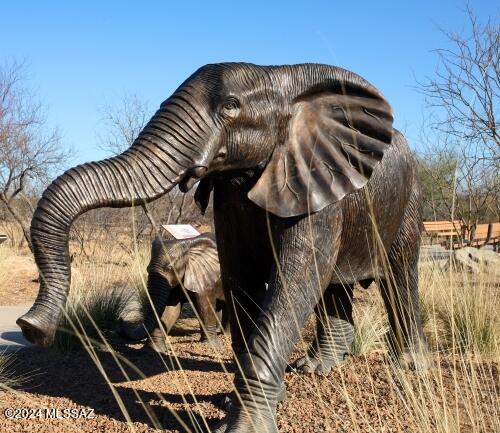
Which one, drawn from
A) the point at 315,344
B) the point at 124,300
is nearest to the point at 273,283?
the point at 315,344

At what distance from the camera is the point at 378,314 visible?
6.12 m

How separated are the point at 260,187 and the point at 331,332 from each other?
200 cm

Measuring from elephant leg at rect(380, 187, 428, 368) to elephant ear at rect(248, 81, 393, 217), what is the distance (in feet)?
3.71

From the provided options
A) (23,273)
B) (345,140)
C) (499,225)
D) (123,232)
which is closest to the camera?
(345,140)

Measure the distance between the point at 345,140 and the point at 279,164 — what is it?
367mm

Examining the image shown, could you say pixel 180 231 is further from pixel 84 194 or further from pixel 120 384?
pixel 84 194

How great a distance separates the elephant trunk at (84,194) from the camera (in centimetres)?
233

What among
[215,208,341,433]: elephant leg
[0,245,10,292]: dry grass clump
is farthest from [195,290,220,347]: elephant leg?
[0,245,10,292]: dry grass clump

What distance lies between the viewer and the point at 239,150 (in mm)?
2805

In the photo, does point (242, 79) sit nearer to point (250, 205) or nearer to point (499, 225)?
point (250, 205)

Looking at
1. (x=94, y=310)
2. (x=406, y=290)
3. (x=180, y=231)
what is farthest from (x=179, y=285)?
(x=406, y=290)

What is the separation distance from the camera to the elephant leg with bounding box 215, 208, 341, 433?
274 cm

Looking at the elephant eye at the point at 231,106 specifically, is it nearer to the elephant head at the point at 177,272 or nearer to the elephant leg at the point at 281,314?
the elephant leg at the point at 281,314

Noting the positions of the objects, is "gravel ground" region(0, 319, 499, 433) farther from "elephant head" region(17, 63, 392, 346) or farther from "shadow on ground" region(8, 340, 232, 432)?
"elephant head" region(17, 63, 392, 346)
